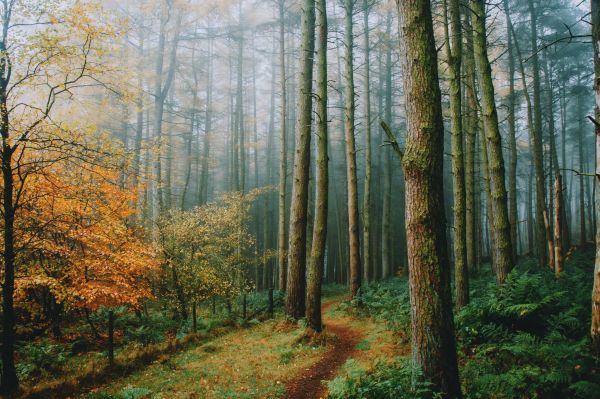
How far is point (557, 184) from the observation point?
6.61 metres

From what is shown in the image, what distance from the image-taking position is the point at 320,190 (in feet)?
29.9

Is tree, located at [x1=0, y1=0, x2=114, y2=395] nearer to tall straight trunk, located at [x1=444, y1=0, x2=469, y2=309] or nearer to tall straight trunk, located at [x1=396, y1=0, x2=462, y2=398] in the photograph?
tall straight trunk, located at [x1=396, y1=0, x2=462, y2=398]

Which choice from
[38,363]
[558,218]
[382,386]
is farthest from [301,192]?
[38,363]

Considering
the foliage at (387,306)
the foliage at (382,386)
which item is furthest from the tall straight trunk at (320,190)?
the foliage at (382,386)

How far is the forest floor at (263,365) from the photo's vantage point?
5.72 meters

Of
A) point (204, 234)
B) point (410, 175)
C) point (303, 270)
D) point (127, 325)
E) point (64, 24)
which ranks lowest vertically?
point (127, 325)

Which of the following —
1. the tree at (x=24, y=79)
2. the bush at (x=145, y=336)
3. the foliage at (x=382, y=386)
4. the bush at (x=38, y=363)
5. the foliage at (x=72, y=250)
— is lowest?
the bush at (x=145, y=336)

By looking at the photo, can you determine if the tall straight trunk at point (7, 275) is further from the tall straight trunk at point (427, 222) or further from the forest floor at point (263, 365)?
the tall straight trunk at point (427, 222)

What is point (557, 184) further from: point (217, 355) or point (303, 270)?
point (217, 355)

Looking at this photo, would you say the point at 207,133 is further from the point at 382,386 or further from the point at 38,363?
the point at 382,386

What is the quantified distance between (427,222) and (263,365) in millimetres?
5055

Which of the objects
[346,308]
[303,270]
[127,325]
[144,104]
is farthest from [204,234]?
[144,104]

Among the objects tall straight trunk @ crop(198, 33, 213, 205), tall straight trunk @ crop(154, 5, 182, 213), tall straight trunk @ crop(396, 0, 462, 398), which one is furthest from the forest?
tall straight trunk @ crop(198, 33, 213, 205)

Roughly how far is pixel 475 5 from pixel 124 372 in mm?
11041
